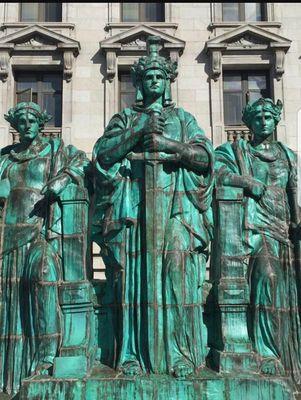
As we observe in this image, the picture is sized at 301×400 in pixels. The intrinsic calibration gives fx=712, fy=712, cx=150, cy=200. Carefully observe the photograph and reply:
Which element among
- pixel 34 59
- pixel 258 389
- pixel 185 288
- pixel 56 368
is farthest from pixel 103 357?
pixel 34 59

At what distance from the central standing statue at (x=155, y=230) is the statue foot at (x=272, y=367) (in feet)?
2.39

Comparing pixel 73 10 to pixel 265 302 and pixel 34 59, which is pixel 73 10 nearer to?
pixel 34 59

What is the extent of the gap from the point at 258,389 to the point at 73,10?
2411 cm

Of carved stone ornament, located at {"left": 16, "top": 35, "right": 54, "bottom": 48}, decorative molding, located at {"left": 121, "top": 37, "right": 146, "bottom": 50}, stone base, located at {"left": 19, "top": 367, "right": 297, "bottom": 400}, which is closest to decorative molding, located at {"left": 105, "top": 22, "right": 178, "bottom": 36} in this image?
decorative molding, located at {"left": 121, "top": 37, "right": 146, "bottom": 50}

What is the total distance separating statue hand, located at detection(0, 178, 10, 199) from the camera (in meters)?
9.69

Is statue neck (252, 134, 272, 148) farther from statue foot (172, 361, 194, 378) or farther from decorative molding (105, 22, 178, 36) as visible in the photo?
decorative molding (105, 22, 178, 36)

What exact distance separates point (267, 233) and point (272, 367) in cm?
183

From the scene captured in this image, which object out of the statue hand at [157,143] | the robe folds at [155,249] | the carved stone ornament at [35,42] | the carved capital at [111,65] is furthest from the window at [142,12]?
the statue hand at [157,143]

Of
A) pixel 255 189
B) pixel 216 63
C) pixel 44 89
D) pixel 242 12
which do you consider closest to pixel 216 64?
pixel 216 63

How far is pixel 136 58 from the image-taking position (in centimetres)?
2867

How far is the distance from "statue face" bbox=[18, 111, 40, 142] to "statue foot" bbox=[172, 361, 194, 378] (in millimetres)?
3879

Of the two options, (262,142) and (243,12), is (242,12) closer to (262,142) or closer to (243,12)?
(243,12)

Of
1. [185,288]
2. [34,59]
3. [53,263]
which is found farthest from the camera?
[34,59]

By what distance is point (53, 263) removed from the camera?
9055mm
